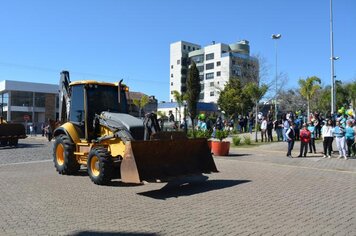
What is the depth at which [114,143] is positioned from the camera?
10.8m

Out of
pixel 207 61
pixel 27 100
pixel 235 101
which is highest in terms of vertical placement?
pixel 207 61

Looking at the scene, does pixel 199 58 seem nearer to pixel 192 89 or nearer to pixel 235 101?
pixel 192 89

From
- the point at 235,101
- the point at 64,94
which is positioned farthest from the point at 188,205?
the point at 235,101

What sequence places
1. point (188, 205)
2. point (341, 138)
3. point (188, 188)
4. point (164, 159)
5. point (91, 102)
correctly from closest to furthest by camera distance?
point (188, 205)
point (164, 159)
point (188, 188)
point (91, 102)
point (341, 138)

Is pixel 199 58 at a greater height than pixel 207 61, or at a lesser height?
greater

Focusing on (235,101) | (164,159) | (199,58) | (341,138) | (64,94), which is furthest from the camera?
(199,58)

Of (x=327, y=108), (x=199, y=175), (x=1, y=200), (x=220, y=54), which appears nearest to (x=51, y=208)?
(x=1, y=200)

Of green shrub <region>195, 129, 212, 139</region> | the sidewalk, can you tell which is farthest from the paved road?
green shrub <region>195, 129, 212, 139</region>

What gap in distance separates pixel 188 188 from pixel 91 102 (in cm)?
417

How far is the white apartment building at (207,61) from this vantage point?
337 ft

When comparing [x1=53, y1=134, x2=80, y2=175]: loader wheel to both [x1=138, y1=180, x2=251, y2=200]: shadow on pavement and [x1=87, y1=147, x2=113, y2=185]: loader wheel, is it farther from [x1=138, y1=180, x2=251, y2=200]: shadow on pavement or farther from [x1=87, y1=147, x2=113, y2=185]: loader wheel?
[x1=138, y1=180, x2=251, y2=200]: shadow on pavement

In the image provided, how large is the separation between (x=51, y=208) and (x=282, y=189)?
18.2 ft

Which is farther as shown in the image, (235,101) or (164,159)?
(235,101)

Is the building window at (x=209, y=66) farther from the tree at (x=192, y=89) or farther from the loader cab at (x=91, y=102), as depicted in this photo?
the loader cab at (x=91, y=102)
